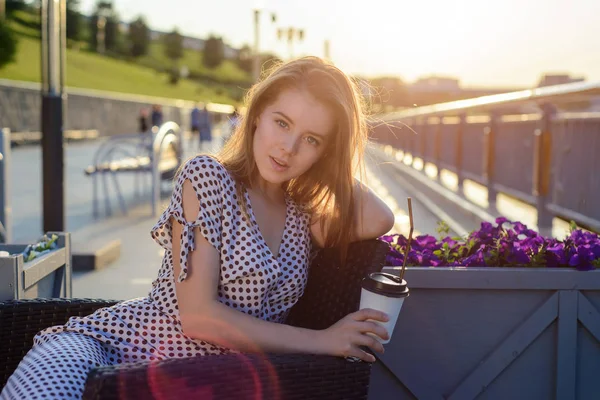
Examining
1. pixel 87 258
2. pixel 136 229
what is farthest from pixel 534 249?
pixel 136 229

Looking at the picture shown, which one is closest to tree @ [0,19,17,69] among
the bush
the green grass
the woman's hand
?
the bush

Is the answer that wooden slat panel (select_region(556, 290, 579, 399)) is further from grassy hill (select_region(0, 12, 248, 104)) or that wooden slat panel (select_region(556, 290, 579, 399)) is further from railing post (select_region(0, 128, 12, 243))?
grassy hill (select_region(0, 12, 248, 104))

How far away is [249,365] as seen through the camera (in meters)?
1.73

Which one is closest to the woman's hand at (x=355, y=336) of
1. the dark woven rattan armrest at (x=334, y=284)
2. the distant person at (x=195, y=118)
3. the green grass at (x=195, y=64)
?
the dark woven rattan armrest at (x=334, y=284)

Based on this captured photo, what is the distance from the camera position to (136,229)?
25.3ft

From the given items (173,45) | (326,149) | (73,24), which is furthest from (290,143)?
(173,45)

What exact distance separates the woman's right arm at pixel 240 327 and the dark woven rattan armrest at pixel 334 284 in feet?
1.02

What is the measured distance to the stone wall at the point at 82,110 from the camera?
26.1 m

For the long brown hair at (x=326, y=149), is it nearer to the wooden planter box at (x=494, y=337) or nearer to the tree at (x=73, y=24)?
the wooden planter box at (x=494, y=337)

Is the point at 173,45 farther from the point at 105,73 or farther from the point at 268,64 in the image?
the point at 268,64

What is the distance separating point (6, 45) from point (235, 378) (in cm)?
4774

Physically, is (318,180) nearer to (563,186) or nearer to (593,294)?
(593,294)

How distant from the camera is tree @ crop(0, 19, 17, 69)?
147 ft

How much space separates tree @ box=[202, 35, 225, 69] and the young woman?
13510cm
